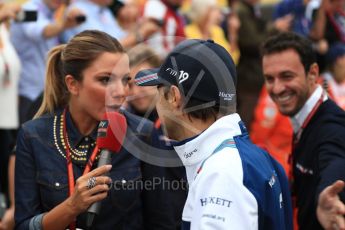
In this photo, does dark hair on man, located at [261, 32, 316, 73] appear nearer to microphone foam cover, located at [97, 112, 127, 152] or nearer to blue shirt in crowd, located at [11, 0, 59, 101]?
microphone foam cover, located at [97, 112, 127, 152]

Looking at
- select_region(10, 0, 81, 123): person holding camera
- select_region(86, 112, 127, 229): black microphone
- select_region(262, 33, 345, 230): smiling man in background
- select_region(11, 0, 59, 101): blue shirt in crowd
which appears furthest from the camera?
select_region(11, 0, 59, 101): blue shirt in crowd

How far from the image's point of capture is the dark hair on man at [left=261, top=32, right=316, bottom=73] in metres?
4.76

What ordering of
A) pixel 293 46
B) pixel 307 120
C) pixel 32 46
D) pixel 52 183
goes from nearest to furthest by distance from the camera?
1. pixel 52 183
2. pixel 307 120
3. pixel 293 46
4. pixel 32 46

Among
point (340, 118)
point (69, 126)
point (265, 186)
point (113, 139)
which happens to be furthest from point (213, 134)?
point (340, 118)

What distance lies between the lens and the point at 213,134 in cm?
294

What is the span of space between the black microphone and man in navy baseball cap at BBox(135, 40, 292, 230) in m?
0.33

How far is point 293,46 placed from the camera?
478cm

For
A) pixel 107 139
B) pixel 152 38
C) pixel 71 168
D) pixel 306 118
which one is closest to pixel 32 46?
pixel 152 38

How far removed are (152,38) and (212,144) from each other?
3.96 meters

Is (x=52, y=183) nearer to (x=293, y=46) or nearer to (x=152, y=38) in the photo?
(x=293, y=46)

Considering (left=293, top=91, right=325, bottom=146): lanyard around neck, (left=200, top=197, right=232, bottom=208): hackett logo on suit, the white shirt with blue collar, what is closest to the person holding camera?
(left=293, top=91, right=325, bottom=146): lanyard around neck

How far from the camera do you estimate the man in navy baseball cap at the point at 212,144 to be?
109 inches

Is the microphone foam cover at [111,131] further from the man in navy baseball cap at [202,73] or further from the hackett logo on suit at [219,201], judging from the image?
the hackett logo on suit at [219,201]

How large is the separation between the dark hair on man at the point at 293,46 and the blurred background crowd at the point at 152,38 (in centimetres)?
45
